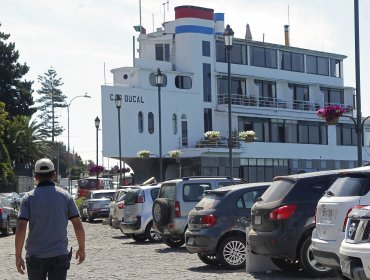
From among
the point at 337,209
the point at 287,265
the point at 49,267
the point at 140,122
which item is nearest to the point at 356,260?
the point at 337,209

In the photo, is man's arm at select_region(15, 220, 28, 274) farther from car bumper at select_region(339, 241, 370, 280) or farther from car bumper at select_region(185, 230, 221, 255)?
car bumper at select_region(185, 230, 221, 255)

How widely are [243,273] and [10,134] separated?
60.9 m

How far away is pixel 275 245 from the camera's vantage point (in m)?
12.6

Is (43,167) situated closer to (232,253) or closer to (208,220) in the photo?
(208,220)

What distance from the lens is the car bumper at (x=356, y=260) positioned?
27.9 feet

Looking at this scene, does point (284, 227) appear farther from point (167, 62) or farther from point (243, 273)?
point (167, 62)

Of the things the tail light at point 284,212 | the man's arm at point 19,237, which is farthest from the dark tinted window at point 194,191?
the man's arm at point 19,237

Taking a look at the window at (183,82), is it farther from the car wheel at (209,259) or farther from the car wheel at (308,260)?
the car wheel at (308,260)

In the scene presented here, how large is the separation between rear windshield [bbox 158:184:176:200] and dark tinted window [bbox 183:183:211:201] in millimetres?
300

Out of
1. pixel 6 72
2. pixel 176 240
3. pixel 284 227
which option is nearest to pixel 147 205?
pixel 176 240

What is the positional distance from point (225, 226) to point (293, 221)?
2.67 metres

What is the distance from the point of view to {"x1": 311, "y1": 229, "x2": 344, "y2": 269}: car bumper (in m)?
10.4

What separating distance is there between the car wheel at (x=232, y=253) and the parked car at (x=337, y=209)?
13.7 feet

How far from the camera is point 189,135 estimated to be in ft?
220
